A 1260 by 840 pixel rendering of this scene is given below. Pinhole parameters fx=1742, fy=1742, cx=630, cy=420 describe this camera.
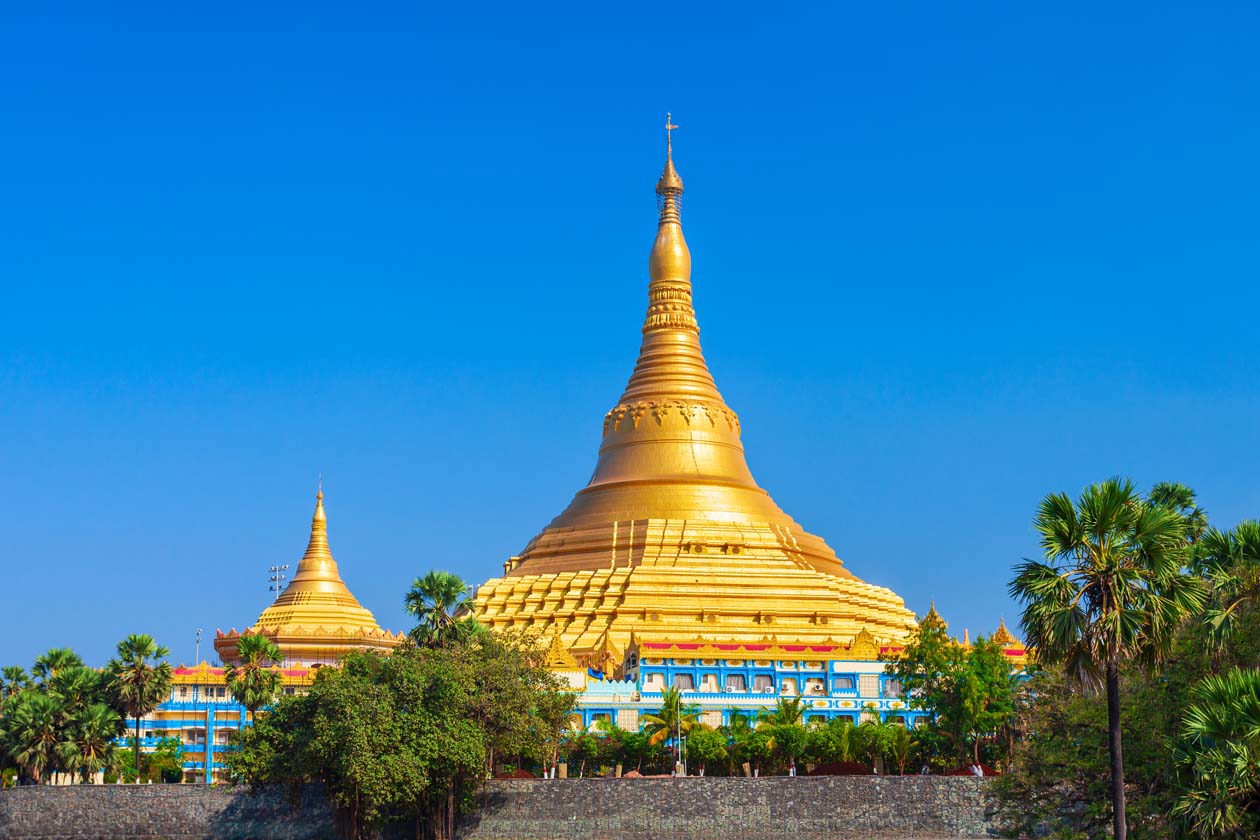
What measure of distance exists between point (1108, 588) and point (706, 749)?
30.0 m

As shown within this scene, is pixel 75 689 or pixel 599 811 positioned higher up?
pixel 75 689

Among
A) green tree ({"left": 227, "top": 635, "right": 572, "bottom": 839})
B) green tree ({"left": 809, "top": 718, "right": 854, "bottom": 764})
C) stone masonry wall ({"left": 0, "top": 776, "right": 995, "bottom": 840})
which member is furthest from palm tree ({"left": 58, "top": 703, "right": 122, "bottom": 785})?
green tree ({"left": 809, "top": 718, "right": 854, "bottom": 764})

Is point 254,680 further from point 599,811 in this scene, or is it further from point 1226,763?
point 1226,763

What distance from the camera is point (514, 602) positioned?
7862 centimetres

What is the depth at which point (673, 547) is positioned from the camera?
7931 centimetres

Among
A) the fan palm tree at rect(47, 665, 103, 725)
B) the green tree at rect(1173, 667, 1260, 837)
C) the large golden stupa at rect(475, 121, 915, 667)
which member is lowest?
the green tree at rect(1173, 667, 1260, 837)

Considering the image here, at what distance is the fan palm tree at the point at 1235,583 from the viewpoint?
96.7 ft

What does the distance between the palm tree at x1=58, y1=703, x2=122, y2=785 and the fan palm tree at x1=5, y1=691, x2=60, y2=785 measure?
0.50 metres

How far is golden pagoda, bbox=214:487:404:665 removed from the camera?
8438cm

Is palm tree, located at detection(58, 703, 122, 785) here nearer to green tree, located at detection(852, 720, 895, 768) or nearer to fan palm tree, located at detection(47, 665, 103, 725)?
fan palm tree, located at detection(47, 665, 103, 725)

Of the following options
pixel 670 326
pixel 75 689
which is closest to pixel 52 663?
pixel 75 689

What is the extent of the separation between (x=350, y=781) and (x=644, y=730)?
46.0 feet

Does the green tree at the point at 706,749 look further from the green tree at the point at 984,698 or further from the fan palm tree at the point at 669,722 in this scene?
the green tree at the point at 984,698

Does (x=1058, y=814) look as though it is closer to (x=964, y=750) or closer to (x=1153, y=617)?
(x=1153, y=617)
